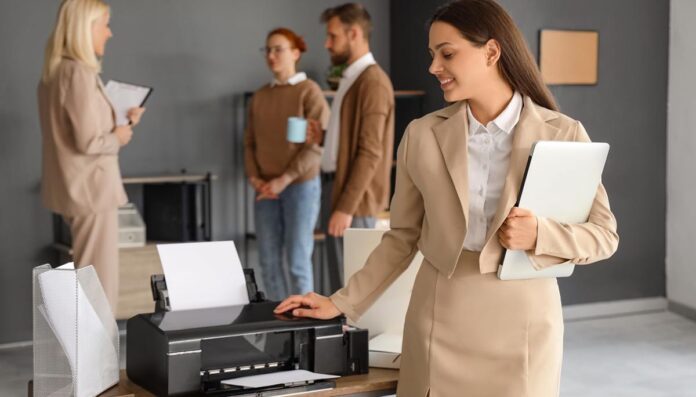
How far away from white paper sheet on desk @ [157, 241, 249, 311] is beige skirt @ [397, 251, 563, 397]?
0.47 m

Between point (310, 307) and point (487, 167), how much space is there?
0.54 meters

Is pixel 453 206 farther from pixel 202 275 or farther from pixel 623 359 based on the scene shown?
pixel 623 359

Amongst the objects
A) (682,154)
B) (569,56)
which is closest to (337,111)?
(569,56)

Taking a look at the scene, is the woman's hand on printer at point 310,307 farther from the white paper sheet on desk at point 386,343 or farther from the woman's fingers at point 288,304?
the white paper sheet on desk at point 386,343

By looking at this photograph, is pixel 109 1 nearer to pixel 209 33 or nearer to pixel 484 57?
pixel 209 33

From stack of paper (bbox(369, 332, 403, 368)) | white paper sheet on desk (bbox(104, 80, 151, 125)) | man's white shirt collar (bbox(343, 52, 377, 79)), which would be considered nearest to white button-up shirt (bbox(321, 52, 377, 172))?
man's white shirt collar (bbox(343, 52, 377, 79))

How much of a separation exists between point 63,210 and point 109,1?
5.08 ft

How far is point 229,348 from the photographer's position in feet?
6.56

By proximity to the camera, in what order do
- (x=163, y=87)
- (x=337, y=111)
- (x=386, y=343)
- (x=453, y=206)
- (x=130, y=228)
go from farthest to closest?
(x=163, y=87) → (x=130, y=228) → (x=337, y=111) → (x=386, y=343) → (x=453, y=206)

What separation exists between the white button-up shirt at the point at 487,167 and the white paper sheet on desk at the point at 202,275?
58cm

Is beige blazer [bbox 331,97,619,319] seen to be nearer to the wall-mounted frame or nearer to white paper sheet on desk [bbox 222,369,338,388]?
white paper sheet on desk [bbox 222,369,338,388]

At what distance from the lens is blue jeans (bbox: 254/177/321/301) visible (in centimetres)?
482

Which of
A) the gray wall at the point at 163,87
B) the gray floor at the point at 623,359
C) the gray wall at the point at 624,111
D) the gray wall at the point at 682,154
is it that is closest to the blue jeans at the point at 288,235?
the gray wall at the point at 163,87

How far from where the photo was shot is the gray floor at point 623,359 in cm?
427
